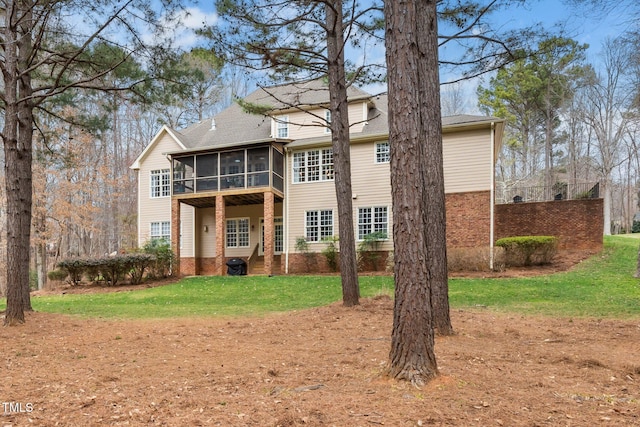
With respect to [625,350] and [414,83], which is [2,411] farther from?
[625,350]

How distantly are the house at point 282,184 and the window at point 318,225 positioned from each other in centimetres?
4

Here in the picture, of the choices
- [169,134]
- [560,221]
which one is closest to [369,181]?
[560,221]

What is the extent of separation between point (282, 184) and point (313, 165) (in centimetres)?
161

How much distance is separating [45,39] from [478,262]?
13187 mm

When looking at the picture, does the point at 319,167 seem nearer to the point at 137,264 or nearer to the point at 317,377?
the point at 137,264

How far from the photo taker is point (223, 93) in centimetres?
Result: 2669

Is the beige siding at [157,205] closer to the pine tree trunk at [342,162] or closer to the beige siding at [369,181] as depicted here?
the beige siding at [369,181]

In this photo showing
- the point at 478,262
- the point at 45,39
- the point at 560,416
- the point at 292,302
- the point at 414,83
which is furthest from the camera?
the point at 478,262

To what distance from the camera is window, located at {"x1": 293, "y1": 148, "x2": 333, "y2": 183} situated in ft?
55.5

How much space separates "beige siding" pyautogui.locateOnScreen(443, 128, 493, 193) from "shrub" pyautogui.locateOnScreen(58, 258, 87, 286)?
14183 mm

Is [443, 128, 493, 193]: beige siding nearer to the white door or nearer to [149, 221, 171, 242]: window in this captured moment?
the white door

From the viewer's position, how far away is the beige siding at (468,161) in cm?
1446

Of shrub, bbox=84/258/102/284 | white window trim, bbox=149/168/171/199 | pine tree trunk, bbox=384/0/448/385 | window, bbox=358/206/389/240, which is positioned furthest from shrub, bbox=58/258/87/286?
pine tree trunk, bbox=384/0/448/385

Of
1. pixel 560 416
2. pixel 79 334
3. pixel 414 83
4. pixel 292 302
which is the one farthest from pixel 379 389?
pixel 292 302
